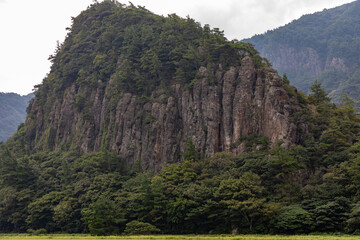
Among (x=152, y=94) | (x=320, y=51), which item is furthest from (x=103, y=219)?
(x=320, y=51)

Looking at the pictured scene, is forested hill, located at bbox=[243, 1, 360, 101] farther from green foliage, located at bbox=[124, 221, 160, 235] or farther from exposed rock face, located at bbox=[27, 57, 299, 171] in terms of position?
green foliage, located at bbox=[124, 221, 160, 235]

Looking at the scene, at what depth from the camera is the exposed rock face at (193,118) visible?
65062mm

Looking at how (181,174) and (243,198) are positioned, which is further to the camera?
(181,174)

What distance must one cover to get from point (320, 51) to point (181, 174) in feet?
442

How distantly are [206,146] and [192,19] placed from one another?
37904 millimetres

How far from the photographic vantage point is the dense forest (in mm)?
48000

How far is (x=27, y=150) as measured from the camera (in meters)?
91.8

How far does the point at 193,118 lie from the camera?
72.1m

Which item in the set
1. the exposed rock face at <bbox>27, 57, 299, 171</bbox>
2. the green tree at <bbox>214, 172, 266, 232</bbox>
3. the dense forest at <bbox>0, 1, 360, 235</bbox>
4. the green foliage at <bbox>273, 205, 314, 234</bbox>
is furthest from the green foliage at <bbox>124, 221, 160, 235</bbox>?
the exposed rock face at <bbox>27, 57, 299, 171</bbox>

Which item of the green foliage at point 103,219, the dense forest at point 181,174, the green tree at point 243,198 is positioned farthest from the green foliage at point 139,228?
the green tree at point 243,198

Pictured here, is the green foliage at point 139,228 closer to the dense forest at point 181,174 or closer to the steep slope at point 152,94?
the dense forest at point 181,174

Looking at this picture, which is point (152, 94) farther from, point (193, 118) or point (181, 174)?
point (181, 174)

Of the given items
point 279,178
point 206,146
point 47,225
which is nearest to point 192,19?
point 206,146

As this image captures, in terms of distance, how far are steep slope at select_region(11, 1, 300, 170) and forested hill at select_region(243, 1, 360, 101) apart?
7080 cm
